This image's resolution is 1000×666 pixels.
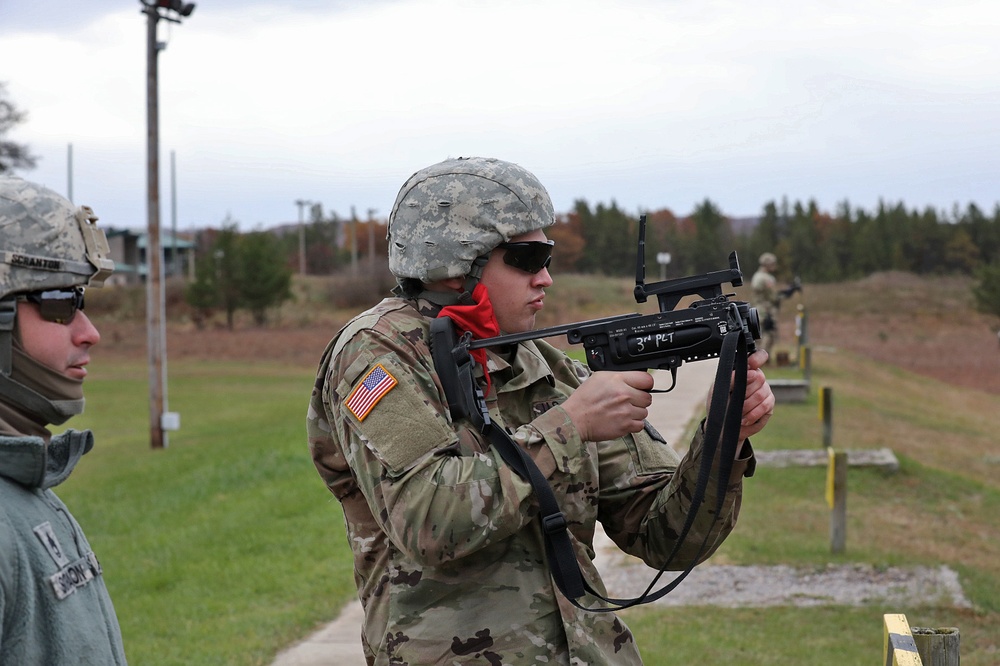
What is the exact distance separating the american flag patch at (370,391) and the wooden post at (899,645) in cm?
149

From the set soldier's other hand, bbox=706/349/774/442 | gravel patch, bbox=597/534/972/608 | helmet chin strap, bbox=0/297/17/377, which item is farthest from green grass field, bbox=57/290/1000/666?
helmet chin strap, bbox=0/297/17/377

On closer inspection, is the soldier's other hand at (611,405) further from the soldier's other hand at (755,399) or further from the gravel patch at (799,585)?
the gravel patch at (799,585)

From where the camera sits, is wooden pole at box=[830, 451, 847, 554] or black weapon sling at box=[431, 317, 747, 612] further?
wooden pole at box=[830, 451, 847, 554]

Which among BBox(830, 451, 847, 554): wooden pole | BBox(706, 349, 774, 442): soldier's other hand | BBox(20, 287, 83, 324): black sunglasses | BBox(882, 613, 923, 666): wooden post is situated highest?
BBox(20, 287, 83, 324): black sunglasses

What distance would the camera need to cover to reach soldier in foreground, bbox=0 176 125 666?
2043 mm

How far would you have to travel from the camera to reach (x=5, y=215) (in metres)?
2.38

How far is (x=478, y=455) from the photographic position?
8.04ft

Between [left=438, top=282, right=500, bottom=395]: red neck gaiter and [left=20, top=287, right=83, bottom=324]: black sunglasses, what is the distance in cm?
83

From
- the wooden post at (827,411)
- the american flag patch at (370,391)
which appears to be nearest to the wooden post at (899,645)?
the american flag patch at (370,391)

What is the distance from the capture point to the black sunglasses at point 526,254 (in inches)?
108

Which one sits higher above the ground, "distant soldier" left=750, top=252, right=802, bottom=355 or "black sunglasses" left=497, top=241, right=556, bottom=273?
"black sunglasses" left=497, top=241, right=556, bottom=273

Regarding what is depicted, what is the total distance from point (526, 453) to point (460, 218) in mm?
624

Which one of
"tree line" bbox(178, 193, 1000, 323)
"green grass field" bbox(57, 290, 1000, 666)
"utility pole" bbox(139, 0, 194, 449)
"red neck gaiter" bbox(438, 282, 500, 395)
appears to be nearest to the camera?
"red neck gaiter" bbox(438, 282, 500, 395)

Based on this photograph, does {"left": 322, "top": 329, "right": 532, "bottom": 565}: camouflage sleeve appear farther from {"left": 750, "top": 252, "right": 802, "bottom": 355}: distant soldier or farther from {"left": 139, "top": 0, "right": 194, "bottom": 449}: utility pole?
{"left": 750, "top": 252, "right": 802, "bottom": 355}: distant soldier
